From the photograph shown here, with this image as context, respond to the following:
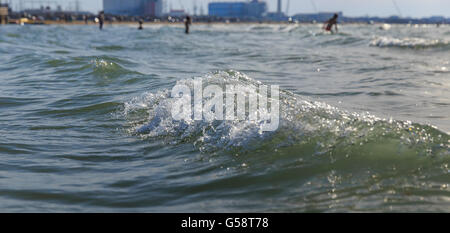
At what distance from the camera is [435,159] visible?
3580 mm

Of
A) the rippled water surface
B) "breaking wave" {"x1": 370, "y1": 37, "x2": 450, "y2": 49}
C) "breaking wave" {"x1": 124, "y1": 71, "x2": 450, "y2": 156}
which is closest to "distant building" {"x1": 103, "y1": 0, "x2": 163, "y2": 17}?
"breaking wave" {"x1": 370, "y1": 37, "x2": 450, "y2": 49}

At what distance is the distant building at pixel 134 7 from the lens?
500 ft

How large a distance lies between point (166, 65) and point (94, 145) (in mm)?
7374

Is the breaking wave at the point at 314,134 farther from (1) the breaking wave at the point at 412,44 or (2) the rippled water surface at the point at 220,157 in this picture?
(1) the breaking wave at the point at 412,44

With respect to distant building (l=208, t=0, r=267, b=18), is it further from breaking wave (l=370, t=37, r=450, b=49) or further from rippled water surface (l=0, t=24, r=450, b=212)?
rippled water surface (l=0, t=24, r=450, b=212)

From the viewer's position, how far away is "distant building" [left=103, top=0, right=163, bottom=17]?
15250 centimetres

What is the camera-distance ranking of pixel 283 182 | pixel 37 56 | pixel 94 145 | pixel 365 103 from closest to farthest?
pixel 283 182 < pixel 94 145 < pixel 365 103 < pixel 37 56

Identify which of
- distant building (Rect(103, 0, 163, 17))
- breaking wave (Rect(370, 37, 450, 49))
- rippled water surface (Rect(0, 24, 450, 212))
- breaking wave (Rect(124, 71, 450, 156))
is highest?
distant building (Rect(103, 0, 163, 17))

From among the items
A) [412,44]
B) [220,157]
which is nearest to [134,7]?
[412,44]

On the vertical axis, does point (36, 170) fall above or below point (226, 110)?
below
